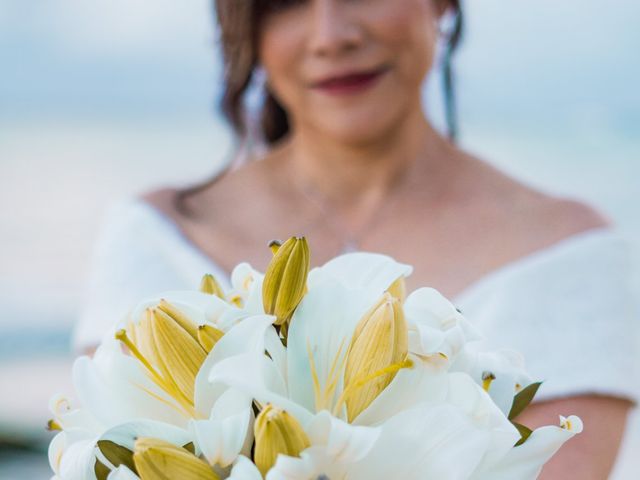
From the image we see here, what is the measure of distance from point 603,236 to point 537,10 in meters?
2.57

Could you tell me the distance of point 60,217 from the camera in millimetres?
3500

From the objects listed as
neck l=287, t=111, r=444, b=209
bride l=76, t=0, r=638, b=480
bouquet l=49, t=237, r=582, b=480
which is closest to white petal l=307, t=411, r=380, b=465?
bouquet l=49, t=237, r=582, b=480

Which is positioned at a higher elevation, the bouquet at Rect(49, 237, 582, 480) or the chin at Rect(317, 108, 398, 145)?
the bouquet at Rect(49, 237, 582, 480)

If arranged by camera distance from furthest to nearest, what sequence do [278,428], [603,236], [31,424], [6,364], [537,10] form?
[537,10]
[6,364]
[31,424]
[603,236]
[278,428]

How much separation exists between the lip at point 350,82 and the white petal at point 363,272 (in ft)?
1.98

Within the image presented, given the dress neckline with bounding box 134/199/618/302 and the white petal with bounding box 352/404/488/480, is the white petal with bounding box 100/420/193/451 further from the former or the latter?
the dress neckline with bounding box 134/199/618/302

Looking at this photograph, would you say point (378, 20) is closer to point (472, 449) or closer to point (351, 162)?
point (351, 162)

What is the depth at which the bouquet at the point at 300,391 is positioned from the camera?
12.4 inches

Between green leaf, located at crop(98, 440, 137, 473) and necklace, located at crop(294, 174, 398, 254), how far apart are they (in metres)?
0.79

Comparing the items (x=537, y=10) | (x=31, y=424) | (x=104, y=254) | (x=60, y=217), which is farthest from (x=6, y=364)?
(x=537, y=10)

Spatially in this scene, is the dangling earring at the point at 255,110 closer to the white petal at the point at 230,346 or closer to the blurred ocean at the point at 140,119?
the white petal at the point at 230,346

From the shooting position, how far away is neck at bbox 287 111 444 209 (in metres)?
1.11

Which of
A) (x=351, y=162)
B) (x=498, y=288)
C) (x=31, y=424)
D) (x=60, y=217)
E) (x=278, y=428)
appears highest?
(x=278, y=428)

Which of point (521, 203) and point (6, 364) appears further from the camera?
point (6, 364)
